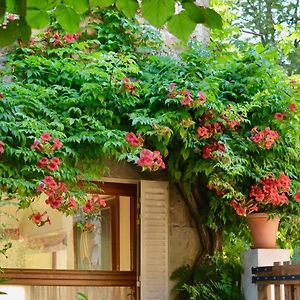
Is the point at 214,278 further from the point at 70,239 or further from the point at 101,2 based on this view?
the point at 101,2

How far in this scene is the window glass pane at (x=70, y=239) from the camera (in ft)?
19.1

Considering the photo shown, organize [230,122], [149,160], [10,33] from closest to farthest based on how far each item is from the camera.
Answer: [10,33]
[149,160]
[230,122]

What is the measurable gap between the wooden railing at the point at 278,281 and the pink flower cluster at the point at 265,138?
0.93 m

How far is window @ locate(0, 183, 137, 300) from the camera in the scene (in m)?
5.84

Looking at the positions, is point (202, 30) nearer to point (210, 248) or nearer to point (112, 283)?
point (210, 248)

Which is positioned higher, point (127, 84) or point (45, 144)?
point (127, 84)

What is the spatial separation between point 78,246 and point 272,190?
5.16 ft

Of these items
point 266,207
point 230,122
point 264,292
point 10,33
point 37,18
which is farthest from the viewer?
point 266,207

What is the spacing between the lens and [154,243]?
20.7 ft

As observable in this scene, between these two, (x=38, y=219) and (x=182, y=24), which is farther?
(x=38, y=219)

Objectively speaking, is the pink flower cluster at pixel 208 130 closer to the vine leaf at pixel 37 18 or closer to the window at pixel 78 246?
the window at pixel 78 246

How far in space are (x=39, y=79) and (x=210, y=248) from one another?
2.00m

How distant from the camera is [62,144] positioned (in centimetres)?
554

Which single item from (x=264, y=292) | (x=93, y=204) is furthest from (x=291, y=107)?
(x=93, y=204)
